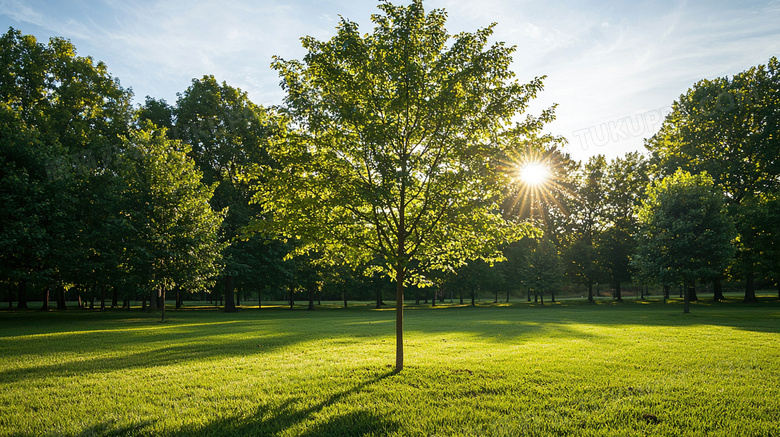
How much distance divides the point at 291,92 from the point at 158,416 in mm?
6769

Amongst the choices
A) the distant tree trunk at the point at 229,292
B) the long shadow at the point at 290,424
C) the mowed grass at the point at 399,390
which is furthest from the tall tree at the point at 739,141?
the distant tree trunk at the point at 229,292

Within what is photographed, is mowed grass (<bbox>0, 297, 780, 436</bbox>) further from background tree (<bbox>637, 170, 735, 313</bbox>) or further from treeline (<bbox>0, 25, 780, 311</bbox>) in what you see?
background tree (<bbox>637, 170, 735, 313</bbox>)

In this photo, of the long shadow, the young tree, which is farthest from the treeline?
the long shadow

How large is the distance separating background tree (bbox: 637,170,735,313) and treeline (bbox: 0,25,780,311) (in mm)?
95

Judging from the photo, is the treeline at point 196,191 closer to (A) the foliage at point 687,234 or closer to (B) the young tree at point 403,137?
(A) the foliage at point 687,234

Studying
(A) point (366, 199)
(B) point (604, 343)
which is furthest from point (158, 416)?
(B) point (604, 343)

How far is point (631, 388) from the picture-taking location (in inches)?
279

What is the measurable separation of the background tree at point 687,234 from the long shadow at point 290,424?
2926cm

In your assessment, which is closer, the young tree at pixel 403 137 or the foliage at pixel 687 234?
the young tree at pixel 403 137

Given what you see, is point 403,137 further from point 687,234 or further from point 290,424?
point 687,234

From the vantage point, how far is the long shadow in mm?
5227

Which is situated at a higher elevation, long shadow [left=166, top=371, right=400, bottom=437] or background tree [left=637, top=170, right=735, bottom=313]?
background tree [left=637, top=170, right=735, bottom=313]

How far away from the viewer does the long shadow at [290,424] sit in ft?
17.1

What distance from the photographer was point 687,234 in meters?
26.9
